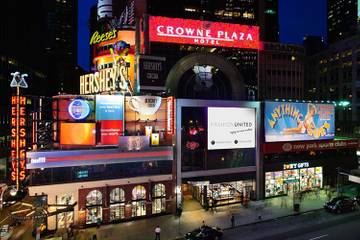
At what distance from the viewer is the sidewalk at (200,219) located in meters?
29.3

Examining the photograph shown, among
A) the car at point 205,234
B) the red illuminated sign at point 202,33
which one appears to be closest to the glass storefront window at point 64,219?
the car at point 205,234

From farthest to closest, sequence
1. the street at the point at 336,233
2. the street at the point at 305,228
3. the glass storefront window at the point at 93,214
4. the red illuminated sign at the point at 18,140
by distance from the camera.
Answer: the glass storefront window at the point at 93,214 < the street at the point at 305,228 < the street at the point at 336,233 < the red illuminated sign at the point at 18,140

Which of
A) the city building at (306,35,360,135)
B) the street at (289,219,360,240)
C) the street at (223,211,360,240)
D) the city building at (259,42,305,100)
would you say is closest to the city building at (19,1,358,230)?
the street at (223,211,360,240)

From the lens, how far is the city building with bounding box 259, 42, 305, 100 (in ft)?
350

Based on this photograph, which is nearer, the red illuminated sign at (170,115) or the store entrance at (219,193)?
the red illuminated sign at (170,115)

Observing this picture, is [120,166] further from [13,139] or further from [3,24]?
[3,24]

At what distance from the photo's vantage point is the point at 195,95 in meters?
40.6

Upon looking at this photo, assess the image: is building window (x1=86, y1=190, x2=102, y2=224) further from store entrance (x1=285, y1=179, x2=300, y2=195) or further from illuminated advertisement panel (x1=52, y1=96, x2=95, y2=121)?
store entrance (x1=285, y1=179, x2=300, y2=195)

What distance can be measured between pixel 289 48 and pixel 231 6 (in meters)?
44.5

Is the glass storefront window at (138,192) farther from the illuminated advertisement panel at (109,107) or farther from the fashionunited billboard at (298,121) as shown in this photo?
the fashionunited billboard at (298,121)

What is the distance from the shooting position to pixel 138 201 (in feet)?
111

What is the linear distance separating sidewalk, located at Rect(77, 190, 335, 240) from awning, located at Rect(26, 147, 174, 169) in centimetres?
685

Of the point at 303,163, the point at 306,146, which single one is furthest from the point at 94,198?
the point at 306,146

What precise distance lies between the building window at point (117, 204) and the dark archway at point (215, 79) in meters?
14.4
